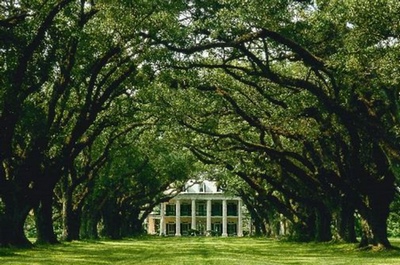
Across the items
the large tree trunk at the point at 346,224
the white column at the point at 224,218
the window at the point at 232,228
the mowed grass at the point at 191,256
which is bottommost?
the mowed grass at the point at 191,256

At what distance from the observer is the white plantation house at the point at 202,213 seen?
445 ft

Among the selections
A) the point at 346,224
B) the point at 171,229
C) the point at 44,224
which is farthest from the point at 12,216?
the point at 171,229

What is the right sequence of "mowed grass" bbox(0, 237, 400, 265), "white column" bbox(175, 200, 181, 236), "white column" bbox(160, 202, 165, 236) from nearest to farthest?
"mowed grass" bbox(0, 237, 400, 265) < "white column" bbox(175, 200, 181, 236) < "white column" bbox(160, 202, 165, 236)

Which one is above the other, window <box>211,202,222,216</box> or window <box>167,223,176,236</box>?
window <box>211,202,222,216</box>

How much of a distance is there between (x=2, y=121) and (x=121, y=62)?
5.69 metres

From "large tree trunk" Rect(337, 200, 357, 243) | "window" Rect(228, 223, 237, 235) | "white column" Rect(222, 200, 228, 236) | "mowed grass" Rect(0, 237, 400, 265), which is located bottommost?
"mowed grass" Rect(0, 237, 400, 265)

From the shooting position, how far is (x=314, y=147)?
35688mm

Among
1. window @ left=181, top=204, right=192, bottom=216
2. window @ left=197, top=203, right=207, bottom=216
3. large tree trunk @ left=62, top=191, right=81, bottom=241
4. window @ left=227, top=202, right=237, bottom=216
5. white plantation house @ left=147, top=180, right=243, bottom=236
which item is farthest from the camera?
window @ left=181, top=204, right=192, bottom=216

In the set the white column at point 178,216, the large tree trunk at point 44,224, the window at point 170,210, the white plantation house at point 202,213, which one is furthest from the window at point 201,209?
the large tree trunk at point 44,224

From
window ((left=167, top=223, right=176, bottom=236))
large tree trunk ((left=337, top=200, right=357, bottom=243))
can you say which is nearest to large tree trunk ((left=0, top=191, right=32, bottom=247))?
large tree trunk ((left=337, top=200, right=357, bottom=243))

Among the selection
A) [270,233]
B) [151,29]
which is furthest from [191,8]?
[270,233]

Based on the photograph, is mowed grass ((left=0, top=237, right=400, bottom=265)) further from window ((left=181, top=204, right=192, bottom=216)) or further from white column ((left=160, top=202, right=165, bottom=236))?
window ((left=181, top=204, right=192, bottom=216))

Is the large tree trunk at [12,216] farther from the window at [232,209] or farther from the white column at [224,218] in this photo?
the window at [232,209]

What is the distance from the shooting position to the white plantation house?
135750 millimetres
